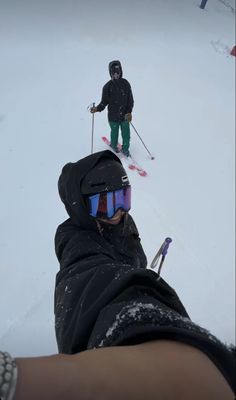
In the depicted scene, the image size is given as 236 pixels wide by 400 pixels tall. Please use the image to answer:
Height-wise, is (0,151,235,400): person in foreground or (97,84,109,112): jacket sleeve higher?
(97,84,109,112): jacket sleeve

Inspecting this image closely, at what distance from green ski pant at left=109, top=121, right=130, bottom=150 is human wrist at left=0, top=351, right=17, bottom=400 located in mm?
4631

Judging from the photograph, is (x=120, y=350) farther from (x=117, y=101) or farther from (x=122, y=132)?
(x=122, y=132)

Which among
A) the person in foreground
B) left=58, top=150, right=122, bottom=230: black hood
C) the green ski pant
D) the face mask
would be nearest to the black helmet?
left=58, top=150, right=122, bottom=230: black hood

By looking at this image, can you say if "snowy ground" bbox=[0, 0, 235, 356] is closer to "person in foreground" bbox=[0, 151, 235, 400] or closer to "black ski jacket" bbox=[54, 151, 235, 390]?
"black ski jacket" bbox=[54, 151, 235, 390]

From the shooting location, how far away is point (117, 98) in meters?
4.68

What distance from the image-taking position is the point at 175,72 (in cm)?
786

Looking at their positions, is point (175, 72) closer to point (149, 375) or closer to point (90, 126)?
point (90, 126)

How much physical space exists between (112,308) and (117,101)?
4097 mm

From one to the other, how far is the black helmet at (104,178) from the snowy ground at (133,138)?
1.45 meters

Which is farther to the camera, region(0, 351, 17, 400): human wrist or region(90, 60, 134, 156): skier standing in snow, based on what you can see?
region(90, 60, 134, 156): skier standing in snow

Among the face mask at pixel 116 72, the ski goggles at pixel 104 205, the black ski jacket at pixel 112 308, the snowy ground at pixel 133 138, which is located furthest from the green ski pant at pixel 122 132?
the black ski jacket at pixel 112 308

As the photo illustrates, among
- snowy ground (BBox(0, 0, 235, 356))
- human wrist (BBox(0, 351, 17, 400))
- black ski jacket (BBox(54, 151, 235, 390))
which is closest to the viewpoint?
human wrist (BBox(0, 351, 17, 400))

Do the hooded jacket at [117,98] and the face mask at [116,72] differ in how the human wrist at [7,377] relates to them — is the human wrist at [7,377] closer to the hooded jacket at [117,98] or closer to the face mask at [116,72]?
the face mask at [116,72]

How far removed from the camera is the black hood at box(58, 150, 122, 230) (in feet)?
6.64
